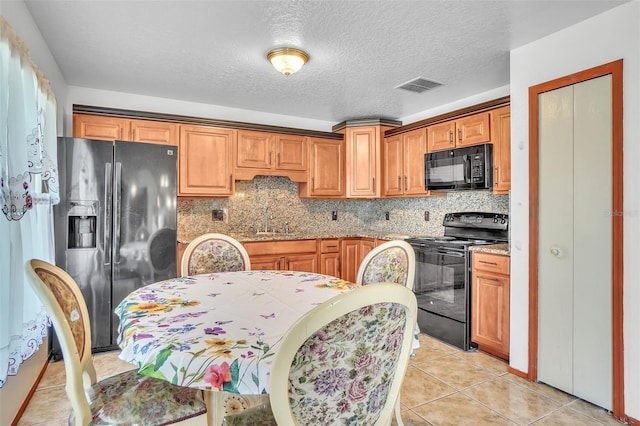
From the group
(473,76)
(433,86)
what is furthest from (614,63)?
(433,86)

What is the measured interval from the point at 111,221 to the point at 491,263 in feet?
10.4

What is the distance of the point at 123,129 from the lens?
3443 millimetres

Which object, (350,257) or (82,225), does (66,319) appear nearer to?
(82,225)

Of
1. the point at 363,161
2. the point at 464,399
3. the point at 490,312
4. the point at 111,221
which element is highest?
the point at 363,161

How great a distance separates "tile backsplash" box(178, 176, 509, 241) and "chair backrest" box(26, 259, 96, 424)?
7.98ft

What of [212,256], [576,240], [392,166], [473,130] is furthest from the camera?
[392,166]

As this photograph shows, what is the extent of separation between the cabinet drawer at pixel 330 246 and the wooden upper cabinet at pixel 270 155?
2.79 feet

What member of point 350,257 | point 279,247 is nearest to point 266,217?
point 279,247

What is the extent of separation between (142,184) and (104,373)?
150 centimetres

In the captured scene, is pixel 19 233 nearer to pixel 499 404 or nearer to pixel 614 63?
pixel 499 404

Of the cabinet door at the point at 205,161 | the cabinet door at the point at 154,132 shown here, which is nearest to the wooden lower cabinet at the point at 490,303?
the cabinet door at the point at 205,161

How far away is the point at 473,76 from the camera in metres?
3.15

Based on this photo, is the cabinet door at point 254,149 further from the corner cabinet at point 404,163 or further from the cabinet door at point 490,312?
the cabinet door at point 490,312

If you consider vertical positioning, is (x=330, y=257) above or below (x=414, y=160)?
below
